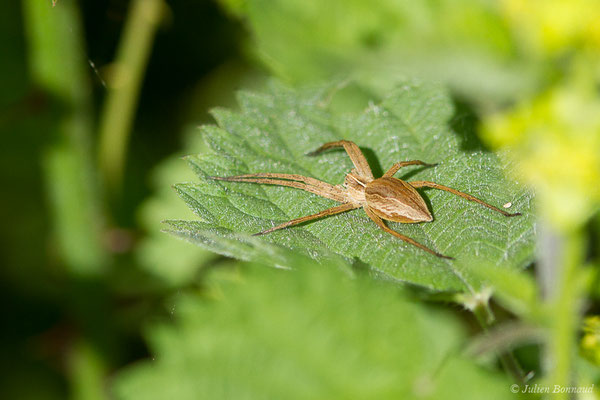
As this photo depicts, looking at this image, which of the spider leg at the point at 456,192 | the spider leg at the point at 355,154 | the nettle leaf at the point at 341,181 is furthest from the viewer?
the spider leg at the point at 355,154

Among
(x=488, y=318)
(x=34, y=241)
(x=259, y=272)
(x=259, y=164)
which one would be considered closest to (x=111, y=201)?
(x=34, y=241)

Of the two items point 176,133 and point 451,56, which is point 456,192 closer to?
point 451,56

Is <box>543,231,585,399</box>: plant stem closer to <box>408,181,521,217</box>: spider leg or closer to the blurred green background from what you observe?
the blurred green background

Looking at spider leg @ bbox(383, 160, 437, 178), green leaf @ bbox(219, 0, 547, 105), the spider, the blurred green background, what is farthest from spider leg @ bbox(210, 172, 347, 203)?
green leaf @ bbox(219, 0, 547, 105)

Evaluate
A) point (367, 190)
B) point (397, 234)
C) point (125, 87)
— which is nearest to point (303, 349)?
point (397, 234)

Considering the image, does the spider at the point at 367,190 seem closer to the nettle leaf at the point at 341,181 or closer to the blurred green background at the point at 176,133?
the nettle leaf at the point at 341,181

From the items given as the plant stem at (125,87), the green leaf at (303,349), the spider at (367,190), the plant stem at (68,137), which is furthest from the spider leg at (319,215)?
the plant stem at (125,87)

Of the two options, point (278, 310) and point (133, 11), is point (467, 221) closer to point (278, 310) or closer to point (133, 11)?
point (278, 310)
